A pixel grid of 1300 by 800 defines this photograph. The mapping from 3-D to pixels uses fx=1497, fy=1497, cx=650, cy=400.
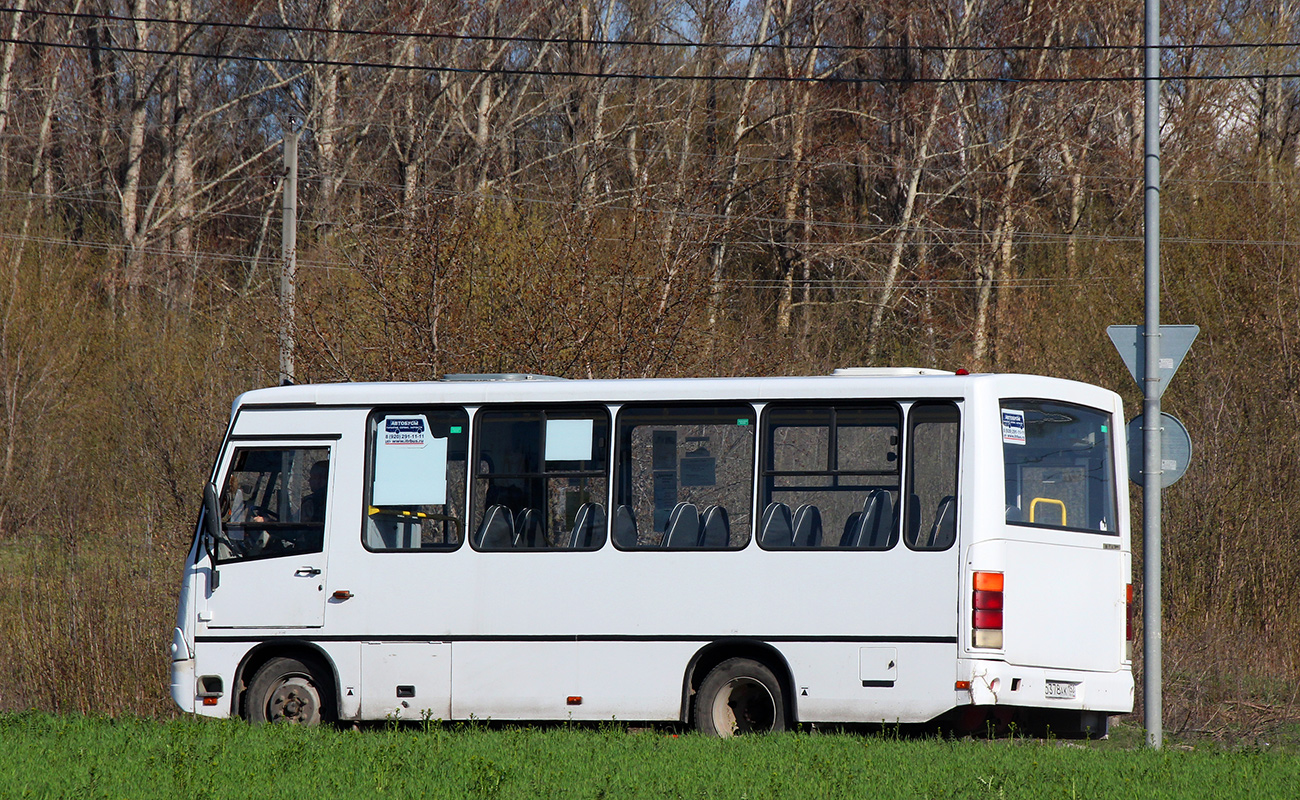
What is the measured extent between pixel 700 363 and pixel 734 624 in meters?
9.56

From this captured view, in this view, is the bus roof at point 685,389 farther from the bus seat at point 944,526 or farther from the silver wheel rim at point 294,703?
the silver wheel rim at point 294,703

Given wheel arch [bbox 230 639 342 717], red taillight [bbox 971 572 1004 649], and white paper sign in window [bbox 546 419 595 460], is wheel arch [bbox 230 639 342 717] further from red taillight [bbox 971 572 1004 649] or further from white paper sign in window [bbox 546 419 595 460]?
red taillight [bbox 971 572 1004 649]

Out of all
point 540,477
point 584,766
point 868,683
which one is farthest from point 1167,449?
point 584,766

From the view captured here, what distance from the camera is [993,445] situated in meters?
9.72

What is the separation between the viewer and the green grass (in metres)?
7.78

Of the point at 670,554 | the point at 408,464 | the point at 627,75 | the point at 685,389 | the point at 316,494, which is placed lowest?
the point at 670,554

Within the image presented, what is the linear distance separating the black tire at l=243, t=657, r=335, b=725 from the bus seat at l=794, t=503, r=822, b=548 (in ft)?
11.6

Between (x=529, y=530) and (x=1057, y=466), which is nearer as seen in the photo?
(x=1057, y=466)

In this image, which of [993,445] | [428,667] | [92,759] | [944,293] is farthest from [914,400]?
[944,293]

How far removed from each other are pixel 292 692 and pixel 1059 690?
5325 mm

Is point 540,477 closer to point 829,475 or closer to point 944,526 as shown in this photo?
point 829,475

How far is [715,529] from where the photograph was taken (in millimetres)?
10156

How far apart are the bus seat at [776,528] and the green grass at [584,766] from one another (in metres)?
1.29

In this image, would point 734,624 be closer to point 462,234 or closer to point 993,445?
point 993,445
